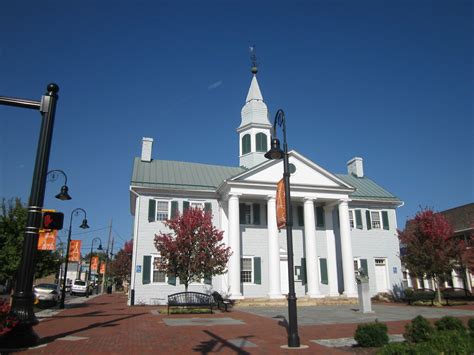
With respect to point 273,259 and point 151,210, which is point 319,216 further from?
point 151,210

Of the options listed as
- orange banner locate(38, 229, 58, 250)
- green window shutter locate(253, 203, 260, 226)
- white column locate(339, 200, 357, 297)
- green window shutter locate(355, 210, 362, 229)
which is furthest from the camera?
green window shutter locate(355, 210, 362, 229)

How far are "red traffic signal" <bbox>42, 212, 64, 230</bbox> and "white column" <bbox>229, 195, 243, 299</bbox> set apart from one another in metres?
15.6

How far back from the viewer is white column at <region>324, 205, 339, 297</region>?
89.8 feet

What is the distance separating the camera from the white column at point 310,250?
26.0m

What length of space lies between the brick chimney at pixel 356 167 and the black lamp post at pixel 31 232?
101ft

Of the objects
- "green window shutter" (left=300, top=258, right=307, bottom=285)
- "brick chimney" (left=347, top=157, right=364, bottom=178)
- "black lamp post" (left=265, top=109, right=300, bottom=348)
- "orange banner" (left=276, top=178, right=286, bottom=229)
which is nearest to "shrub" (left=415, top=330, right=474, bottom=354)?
"black lamp post" (left=265, top=109, right=300, bottom=348)

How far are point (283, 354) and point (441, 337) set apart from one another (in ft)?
11.2

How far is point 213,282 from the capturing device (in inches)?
1043

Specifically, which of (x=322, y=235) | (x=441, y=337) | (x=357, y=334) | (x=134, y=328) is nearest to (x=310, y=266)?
(x=322, y=235)

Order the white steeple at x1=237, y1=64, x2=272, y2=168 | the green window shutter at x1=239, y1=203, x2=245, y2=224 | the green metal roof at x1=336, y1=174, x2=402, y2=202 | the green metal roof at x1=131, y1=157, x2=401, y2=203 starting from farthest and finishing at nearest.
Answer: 1. the white steeple at x1=237, y1=64, x2=272, y2=168
2. the green metal roof at x1=336, y1=174, x2=402, y2=202
3. the green window shutter at x1=239, y1=203, x2=245, y2=224
4. the green metal roof at x1=131, y1=157, x2=401, y2=203

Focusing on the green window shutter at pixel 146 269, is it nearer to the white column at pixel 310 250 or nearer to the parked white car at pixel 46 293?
the parked white car at pixel 46 293

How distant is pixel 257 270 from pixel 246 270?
2.57 ft

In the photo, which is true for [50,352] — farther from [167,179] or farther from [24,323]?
[167,179]

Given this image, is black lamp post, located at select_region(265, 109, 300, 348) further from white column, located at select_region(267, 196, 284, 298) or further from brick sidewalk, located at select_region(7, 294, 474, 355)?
white column, located at select_region(267, 196, 284, 298)
